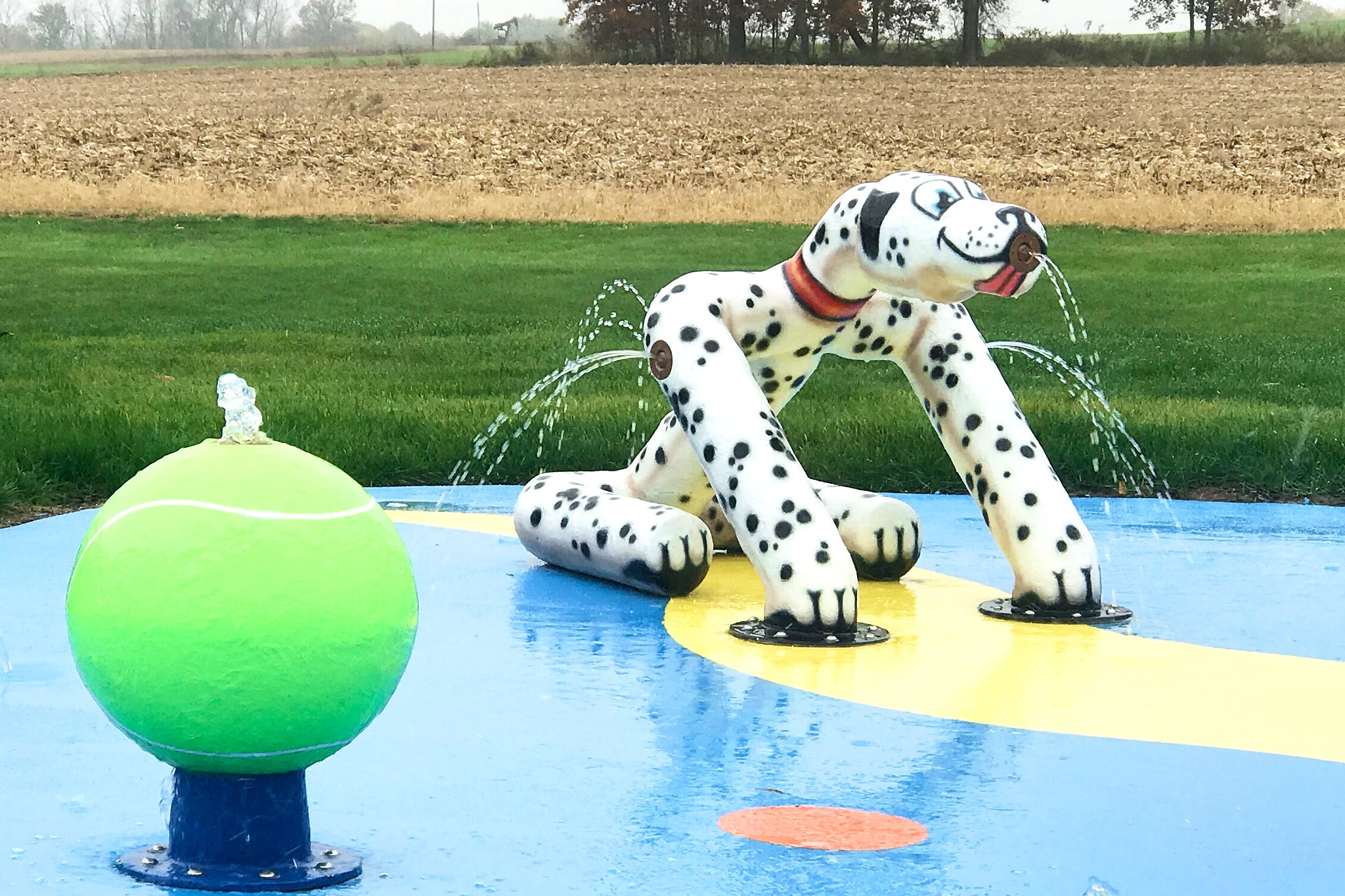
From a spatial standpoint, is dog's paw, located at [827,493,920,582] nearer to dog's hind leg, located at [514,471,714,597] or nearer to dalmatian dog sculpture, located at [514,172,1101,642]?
dalmatian dog sculpture, located at [514,172,1101,642]

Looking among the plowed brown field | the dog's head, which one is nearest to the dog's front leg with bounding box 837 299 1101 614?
the dog's head

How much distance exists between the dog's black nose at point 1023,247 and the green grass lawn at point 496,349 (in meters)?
3.20

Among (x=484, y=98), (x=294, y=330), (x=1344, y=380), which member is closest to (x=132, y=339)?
(x=294, y=330)

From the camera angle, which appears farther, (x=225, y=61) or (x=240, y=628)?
(x=225, y=61)

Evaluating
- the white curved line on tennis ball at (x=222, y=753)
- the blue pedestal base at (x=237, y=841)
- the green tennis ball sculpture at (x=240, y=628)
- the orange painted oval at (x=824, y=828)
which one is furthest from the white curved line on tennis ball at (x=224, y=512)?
the orange painted oval at (x=824, y=828)

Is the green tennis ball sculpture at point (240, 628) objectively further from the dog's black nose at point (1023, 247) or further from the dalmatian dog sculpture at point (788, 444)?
the dog's black nose at point (1023, 247)

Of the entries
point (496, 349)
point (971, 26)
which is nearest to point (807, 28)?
point (971, 26)

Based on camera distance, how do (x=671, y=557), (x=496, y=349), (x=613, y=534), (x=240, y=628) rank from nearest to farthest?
(x=240, y=628), (x=671, y=557), (x=613, y=534), (x=496, y=349)

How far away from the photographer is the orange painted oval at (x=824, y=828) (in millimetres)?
3412

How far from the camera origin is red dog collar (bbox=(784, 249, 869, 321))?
5.55 m

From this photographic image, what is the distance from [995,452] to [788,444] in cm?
62

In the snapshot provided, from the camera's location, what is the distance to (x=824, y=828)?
3.50m

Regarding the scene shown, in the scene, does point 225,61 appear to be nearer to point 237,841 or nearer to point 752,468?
point 752,468

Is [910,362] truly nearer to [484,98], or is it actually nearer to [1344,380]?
[1344,380]
